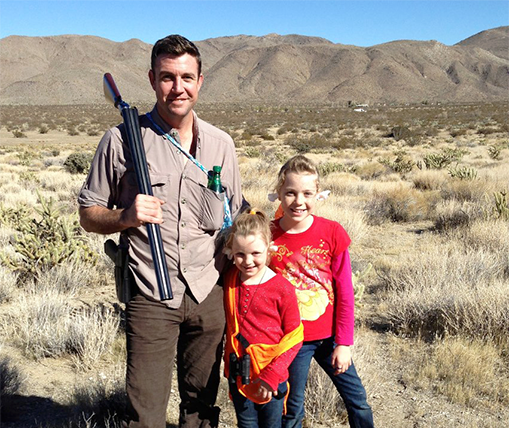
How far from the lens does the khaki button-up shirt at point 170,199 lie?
7.81 ft

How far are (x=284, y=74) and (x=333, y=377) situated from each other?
15825 cm

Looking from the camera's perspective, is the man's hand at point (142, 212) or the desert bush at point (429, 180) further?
the desert bush at point (429, 180)

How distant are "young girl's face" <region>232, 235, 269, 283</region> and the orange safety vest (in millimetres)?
140

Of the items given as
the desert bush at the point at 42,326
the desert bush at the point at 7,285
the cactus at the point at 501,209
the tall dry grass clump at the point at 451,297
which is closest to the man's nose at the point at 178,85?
the desert bush at the point at 42,326

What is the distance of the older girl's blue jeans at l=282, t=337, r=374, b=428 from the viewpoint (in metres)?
2.62

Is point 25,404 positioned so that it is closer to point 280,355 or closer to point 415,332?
point 280,355

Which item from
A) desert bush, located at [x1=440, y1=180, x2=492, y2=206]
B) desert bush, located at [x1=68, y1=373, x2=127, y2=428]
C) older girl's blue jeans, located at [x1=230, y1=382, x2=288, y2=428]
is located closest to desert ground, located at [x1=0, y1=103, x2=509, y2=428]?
desert bush, located at [x1=68, y1=373, x2=127, y2=428]

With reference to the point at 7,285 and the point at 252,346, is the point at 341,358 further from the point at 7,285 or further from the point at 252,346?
the point at 7,285

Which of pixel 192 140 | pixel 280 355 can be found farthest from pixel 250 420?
pixel 192 140

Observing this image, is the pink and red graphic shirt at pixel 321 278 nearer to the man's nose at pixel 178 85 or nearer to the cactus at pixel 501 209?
the man's nose at pixel 178 85

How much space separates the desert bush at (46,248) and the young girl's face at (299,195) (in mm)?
4219

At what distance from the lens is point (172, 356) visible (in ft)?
8.41

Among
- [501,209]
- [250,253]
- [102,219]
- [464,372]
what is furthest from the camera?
[501,209]

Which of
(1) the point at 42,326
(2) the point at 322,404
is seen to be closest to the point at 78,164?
(1) the point at 42,326
